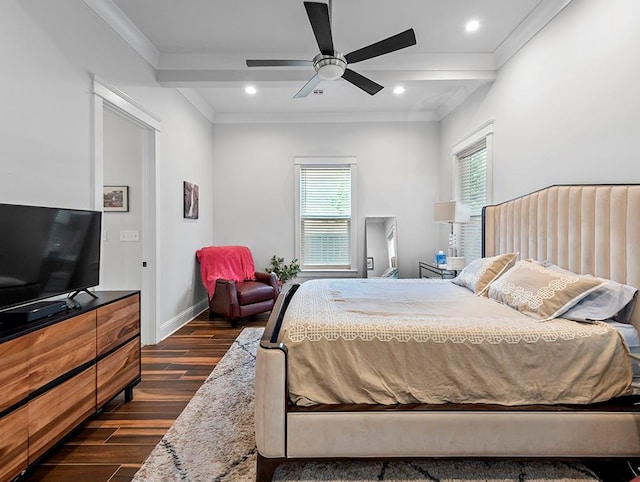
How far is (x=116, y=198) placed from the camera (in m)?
3.71

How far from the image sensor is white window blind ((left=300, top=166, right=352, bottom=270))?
5523mm

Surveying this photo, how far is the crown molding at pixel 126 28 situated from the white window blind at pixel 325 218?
2.59 m

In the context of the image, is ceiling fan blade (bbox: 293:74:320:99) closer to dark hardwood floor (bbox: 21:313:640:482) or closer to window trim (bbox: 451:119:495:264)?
window trim (bbox: 451:119:495:264)

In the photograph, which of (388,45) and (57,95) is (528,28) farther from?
(57,95)

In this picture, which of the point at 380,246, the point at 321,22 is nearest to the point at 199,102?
the point at 321,22

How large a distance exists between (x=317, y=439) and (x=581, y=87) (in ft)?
9.66

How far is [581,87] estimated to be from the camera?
246cm

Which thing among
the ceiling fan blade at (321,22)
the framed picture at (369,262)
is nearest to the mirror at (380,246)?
the framed picture at (369,262)

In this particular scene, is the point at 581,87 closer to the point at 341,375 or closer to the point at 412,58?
the point at 412,58

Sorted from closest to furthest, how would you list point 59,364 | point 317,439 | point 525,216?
point 317,439, point 59,364, point 525,216

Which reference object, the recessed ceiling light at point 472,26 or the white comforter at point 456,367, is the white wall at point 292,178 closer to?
the recessed ceiling light at point 472,26

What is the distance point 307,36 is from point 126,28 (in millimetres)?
1630


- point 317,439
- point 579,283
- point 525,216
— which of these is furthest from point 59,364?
point 525,216

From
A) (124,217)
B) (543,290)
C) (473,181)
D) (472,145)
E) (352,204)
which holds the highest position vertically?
(472,145)
